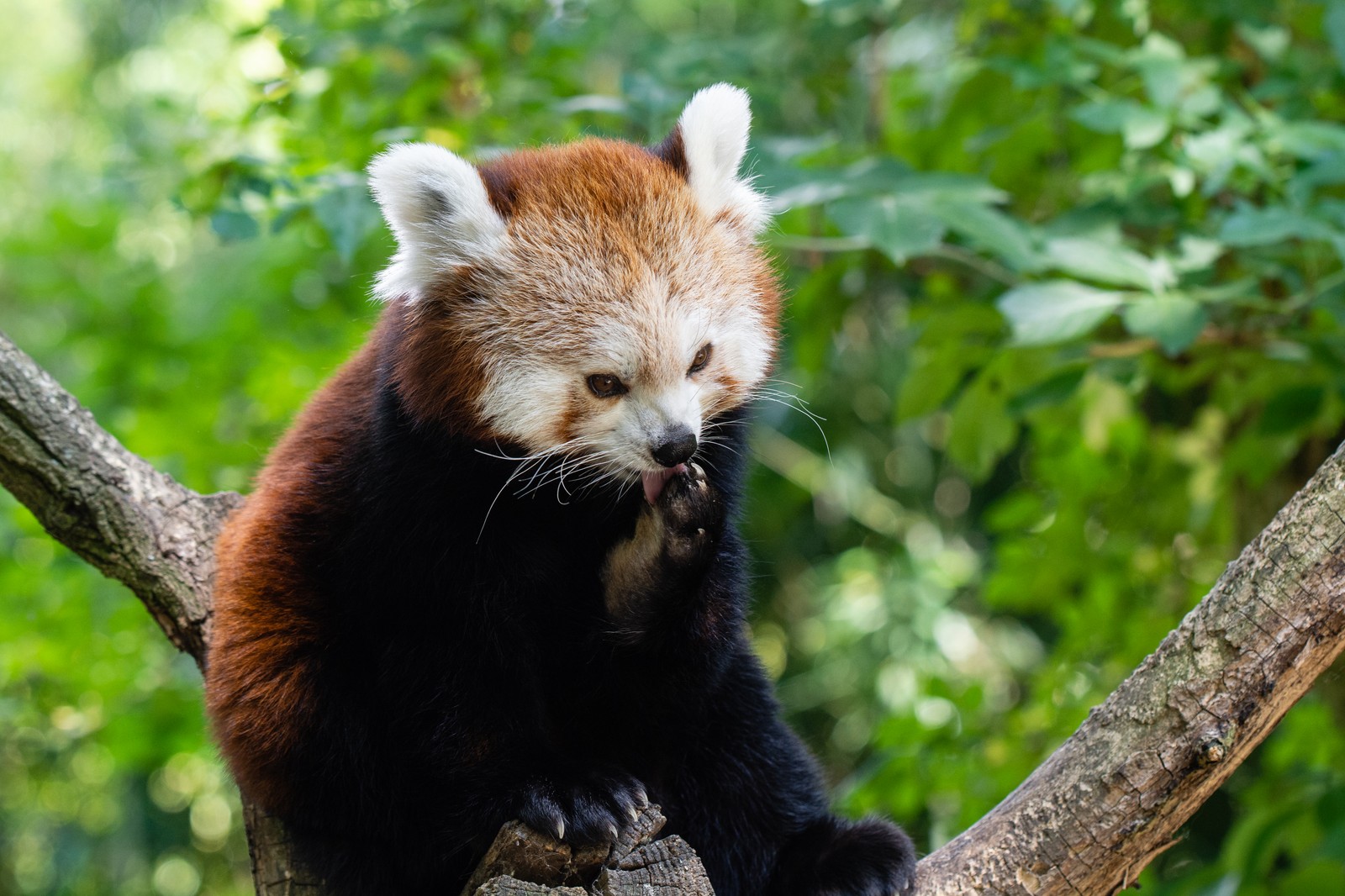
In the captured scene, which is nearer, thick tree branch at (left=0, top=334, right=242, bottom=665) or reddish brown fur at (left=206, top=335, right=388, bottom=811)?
reddish brown fur at (left=206, top=335, right=388, bottom=811)

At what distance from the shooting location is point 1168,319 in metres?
2.66

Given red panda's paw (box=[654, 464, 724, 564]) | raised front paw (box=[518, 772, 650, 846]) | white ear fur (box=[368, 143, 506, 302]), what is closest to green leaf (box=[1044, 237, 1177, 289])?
red panda's paw (box=[654, 464, 724, 564])

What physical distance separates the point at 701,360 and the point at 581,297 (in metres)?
0.29

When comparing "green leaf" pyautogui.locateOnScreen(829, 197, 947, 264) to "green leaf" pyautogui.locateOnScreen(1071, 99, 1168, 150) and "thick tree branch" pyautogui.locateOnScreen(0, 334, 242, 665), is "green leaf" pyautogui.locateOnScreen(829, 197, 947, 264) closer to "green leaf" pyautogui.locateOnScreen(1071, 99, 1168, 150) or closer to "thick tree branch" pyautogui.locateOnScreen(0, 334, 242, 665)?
"green leaf" pyautogui.locateOnScreen(1071, 99, 1168, 150)

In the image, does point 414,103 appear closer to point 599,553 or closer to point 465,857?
point 599,553

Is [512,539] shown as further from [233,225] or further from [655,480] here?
[233,225]

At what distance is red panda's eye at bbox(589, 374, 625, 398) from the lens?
2.35 meters

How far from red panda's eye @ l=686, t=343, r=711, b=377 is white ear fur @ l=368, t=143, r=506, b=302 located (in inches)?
19.7

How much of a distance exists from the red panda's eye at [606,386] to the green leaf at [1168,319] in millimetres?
1223

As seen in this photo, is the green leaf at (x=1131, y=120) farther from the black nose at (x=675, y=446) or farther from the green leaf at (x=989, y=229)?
the black nose at (x=675, y=446)

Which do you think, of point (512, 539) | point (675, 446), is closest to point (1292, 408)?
point (675, 446)

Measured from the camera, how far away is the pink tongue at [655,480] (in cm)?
241

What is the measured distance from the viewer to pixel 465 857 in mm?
2350

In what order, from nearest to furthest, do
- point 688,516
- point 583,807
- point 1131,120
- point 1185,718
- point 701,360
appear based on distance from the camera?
point 1185,718 < point 583,807 < point 688,516 < point 701,360 < point 1131,120
